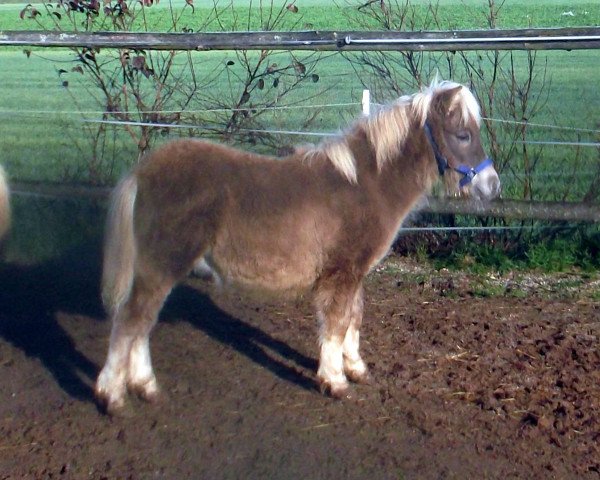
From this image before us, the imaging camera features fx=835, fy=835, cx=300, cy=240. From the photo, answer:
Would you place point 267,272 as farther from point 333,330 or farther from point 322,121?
point 322,121

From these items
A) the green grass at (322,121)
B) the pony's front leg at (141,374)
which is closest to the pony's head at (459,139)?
the pony's front leg at (141,374)

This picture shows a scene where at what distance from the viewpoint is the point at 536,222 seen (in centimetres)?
716

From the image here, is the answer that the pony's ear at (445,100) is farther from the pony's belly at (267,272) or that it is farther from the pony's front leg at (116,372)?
the pony's front leg at (116,372)

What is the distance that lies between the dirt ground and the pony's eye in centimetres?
137

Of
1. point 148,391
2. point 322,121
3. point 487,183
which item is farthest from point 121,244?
point 322,121

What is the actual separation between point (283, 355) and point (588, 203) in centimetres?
290

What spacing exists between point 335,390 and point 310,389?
196 mm

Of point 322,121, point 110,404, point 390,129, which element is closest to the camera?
point 110,404

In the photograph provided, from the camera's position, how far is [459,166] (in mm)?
4512

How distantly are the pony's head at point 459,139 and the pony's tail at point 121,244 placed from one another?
1661mm

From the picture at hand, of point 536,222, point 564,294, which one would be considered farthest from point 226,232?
point 536,222

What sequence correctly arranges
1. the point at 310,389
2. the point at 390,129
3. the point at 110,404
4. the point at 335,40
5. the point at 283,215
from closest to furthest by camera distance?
the point at 110,404 → the point at 283,215 → the point at 390,129 → the point at 310,389 → the point at 335,40

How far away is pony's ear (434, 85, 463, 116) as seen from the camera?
447 cm

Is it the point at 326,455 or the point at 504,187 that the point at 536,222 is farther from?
the point at 326,455
